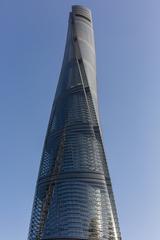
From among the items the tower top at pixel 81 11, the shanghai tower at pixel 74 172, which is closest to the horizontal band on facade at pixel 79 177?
the shanghai tower at pixel 74 172

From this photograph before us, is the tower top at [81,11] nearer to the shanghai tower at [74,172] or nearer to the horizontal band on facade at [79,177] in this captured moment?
the shanghai tower at [74,172]

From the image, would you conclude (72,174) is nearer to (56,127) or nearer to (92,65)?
(56,127)

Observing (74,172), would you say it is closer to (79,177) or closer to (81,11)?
(79,177)

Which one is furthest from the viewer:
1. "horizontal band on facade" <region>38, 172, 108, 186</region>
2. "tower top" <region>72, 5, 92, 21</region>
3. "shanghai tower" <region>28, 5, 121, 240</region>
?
"tower top" <region>72, 5, 92, 21</region>

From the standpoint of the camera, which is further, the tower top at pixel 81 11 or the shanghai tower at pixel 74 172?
the tower top at pixel 81 11

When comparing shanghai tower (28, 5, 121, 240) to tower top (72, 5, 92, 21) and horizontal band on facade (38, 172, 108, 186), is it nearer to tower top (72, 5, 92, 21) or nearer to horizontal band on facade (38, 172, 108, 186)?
horizontal band on facade (38, 172, 108, 186)

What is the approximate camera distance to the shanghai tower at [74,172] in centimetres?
9081

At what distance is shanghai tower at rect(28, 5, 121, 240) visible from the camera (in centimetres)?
9081

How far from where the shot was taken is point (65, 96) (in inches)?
4257

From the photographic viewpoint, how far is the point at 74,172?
3814 inches

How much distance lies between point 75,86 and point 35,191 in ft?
96.1

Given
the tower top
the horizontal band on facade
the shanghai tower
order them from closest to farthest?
1. the shanghai tower
2. the horizontal band on facade
3. the tower top

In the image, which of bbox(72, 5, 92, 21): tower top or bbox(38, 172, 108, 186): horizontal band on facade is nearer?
bbox(38, 172, 108, 186): horizontal band on facade

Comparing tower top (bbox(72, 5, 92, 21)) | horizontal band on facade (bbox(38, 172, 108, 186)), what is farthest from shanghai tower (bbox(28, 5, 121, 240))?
tower top (bbox(72, 5, 92, 21))
